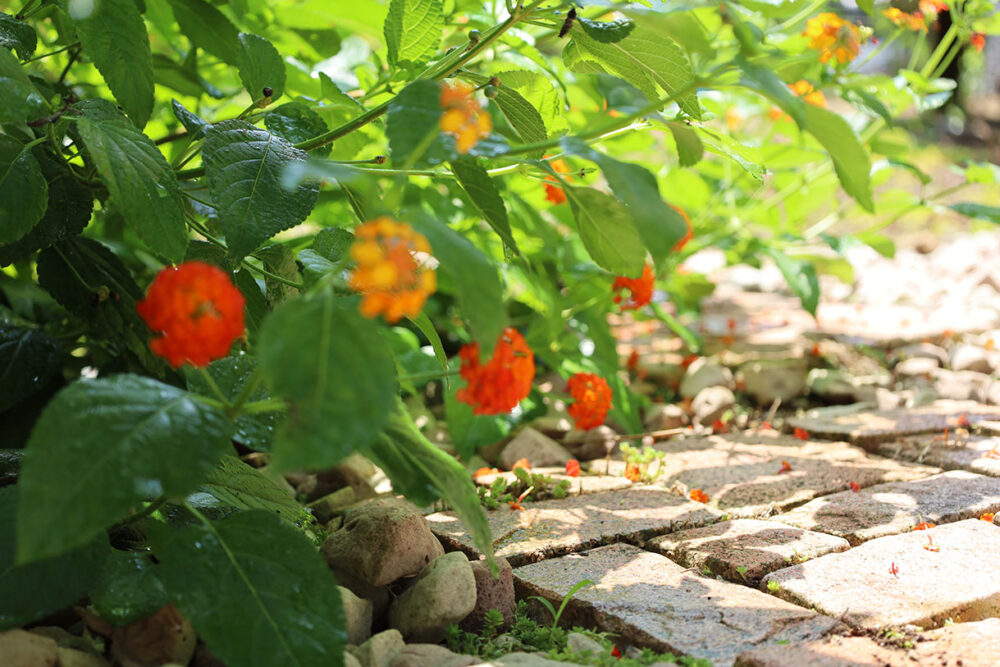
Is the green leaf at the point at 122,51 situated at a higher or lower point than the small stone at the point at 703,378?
higher

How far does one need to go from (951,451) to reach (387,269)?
6.21 feet

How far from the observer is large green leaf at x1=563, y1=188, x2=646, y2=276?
120 centimetres

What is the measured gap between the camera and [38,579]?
105cm

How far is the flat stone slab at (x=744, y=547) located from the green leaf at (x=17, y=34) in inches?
56.0

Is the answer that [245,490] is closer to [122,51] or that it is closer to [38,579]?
[38,579]

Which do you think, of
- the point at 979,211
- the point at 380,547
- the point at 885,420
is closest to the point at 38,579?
the point at 380,547

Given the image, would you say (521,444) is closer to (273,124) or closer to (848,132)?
(273,124)

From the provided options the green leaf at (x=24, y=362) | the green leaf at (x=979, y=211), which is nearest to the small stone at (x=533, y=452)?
the green leaf at (x=24, y=362)

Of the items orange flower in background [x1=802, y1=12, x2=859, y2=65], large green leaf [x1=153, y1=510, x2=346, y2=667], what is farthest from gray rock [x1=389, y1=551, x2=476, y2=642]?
orange flower in background [x1=802, y1=12, x2=859, y2=65]

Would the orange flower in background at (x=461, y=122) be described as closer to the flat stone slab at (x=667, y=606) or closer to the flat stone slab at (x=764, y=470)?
the flat stone slab at (x=667, y=606)

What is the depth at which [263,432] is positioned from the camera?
1196 millimetres

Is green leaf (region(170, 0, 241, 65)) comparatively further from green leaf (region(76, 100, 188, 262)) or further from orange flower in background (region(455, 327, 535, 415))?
orange flower in background (region(455, 327, 535, 415))

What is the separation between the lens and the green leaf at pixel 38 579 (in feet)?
3.41

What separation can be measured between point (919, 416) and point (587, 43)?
1773 millimetres
